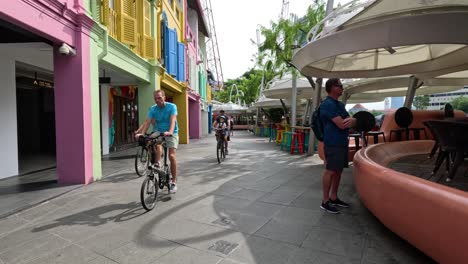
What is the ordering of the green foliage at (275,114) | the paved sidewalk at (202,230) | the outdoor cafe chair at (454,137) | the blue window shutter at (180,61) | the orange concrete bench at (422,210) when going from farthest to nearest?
the green foliage at (275,114) → the blue window shutter at (180,61) → the outdoor cafe chair at (454,137) → the paved sidewalk at (202,230) → the orange concrete bench at (422,210)

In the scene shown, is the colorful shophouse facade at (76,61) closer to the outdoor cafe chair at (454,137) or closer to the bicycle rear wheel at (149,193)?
the bicycle rear wheel at (149,193)

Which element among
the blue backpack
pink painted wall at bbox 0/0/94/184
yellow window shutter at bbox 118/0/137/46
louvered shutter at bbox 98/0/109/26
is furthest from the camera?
yellow window shutter at bbox 118/0/137/46

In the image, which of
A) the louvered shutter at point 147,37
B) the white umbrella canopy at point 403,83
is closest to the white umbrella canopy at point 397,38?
the white umbrella canopy at point 403,83

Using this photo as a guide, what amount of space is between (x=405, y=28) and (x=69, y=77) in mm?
5536

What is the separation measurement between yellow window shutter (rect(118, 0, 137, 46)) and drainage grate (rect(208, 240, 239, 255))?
6.19 meters

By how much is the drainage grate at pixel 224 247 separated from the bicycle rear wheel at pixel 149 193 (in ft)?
4.69

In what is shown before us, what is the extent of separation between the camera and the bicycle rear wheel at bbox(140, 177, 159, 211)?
161 inches

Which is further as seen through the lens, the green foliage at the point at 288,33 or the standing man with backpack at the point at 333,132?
the green foliage at the point at 288,33

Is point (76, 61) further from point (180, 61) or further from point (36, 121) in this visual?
point (180, 61)

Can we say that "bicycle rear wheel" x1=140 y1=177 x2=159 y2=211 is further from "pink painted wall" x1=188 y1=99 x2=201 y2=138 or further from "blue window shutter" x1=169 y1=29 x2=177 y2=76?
"pink painted wall" x1=188 y1=99 x2=201 y2=138

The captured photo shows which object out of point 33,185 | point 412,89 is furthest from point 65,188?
point 412,89

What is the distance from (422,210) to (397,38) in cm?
273

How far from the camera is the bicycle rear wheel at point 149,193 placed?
4082mm

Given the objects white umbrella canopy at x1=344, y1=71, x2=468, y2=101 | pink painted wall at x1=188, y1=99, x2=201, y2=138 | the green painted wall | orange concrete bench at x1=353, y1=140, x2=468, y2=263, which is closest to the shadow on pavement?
the green painted wall
